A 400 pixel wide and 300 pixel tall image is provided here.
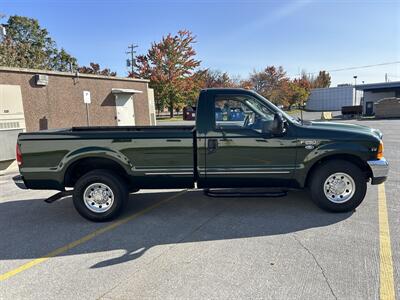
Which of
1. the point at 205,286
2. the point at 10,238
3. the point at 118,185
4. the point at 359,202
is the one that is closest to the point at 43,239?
the point at 10,238

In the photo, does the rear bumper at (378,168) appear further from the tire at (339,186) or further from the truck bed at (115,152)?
the truck bed at (115,152)

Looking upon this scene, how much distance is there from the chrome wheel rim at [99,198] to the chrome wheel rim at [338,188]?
3443mm

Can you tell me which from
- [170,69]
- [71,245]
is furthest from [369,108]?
[71,245]

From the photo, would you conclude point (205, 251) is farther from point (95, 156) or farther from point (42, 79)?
point (42, 79)

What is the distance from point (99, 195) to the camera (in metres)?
4.71

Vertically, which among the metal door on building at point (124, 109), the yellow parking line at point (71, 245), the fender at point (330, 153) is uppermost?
the metal door on building at point (124, 109)

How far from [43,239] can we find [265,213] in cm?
337

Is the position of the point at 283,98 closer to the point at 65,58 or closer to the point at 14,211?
the point at 65,58

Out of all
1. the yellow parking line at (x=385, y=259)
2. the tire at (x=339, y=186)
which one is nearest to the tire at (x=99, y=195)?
the tire at (x=339, y=186)

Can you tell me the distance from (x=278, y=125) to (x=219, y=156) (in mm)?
1010

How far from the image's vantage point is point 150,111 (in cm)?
1689

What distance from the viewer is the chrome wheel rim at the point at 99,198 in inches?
185

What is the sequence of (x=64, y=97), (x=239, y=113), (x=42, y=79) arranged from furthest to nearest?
1. (x=64, y=97)
2. (x=42, y=79)
3. (x=239, y=113)

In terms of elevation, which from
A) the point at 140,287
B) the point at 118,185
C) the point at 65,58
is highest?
the point at 65,58
